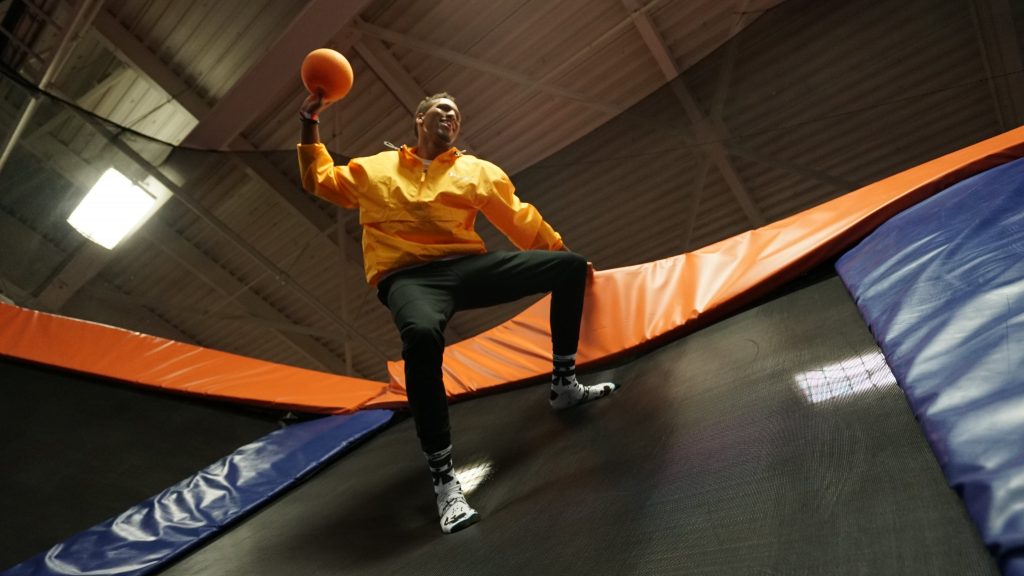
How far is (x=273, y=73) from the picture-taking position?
3.60 m

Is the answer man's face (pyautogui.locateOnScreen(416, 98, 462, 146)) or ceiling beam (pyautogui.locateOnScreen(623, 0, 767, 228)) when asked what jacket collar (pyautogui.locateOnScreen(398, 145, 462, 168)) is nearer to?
man's face (pyautogui.locateOnScreen(416, 98, 462, 146))

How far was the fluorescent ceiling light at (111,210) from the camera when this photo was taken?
10.6 ft

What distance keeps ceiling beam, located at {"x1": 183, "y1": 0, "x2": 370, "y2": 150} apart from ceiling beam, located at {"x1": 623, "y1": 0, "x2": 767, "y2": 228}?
1616 mm

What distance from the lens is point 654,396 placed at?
1.29 m

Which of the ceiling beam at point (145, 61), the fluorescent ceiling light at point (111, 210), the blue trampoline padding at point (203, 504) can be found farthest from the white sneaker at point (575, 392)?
the ceiling beam at point (145, 61)

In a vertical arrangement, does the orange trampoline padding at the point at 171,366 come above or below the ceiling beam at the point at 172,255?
below

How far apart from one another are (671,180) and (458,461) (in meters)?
2.15

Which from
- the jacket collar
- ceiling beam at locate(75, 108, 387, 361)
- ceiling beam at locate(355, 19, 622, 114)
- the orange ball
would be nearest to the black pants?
the jacket collar

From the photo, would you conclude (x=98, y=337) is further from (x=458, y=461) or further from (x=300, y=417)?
(x=458, y=461)

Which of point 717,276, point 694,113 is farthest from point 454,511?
point 694,113

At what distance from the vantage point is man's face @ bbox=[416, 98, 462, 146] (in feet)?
5.43

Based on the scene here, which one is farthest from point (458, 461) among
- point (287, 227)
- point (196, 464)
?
point (287, 227)

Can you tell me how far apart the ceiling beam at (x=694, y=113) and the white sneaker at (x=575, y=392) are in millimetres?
1562

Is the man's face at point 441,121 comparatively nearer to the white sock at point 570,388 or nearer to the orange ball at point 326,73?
the orange ball at point 326,73
